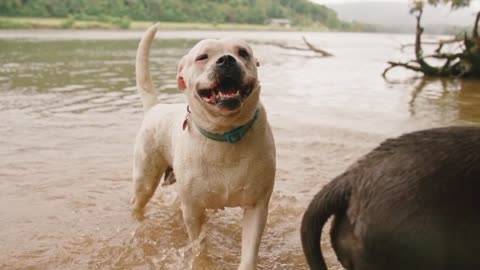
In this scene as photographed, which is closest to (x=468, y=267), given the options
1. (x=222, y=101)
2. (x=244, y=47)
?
(x=222, y=101)

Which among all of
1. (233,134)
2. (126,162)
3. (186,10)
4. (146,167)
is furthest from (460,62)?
(186,10)

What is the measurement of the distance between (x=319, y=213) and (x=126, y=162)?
16.1 ft

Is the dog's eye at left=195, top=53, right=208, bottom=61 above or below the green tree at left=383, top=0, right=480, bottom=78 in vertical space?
above

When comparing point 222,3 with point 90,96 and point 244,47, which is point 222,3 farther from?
point 244,47

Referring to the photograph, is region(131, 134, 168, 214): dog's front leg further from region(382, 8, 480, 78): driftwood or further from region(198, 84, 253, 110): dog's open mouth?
region(382, 8, 480, 78): driftwood

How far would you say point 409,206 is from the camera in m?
2.04

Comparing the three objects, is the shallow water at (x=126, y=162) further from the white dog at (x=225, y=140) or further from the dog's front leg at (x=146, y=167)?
the white dog at (x=225, y=140)

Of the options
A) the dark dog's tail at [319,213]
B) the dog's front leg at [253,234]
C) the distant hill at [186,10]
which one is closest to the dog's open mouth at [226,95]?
the dog's front leg at [253,234]

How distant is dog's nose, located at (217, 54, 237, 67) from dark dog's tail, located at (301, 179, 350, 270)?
1.23 m

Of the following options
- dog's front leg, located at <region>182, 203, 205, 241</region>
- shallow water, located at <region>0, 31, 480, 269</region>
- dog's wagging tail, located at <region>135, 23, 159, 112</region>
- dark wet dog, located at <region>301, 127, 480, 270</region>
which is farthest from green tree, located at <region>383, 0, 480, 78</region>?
dark wet dog, located at <region>301, 127, 480, 270</region>

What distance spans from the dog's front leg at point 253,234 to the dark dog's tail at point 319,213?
1.24m

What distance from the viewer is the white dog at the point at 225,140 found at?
133 inches

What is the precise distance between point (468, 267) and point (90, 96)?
1139cm

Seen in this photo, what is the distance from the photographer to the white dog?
3391 mm
